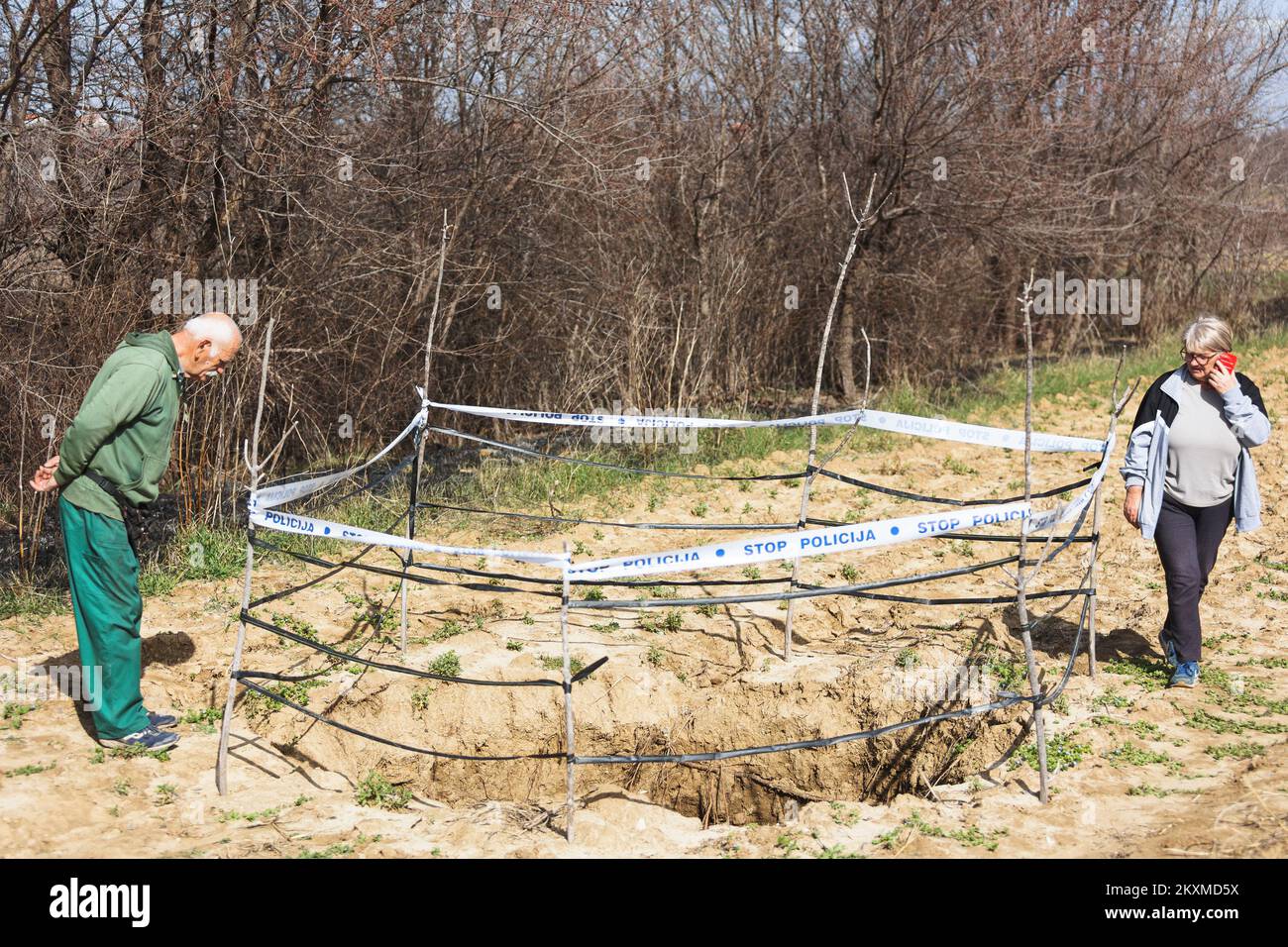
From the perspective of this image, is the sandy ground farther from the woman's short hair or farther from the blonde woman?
the woman's short hair

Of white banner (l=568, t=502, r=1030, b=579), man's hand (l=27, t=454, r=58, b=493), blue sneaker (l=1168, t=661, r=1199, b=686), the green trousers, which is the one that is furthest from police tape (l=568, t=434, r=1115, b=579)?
man's hand (l=27, t=454, r=58, b=493)

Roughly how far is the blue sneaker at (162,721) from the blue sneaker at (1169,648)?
15.9 ft

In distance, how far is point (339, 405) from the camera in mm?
10508

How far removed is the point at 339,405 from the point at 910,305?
21.8 ft

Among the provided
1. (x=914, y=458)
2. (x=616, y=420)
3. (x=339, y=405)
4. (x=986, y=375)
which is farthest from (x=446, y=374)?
(x=986, y=375)

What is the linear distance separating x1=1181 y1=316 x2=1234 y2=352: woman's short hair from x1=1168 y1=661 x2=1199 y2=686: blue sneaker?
154cm

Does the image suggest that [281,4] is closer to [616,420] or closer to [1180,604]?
[616,420]

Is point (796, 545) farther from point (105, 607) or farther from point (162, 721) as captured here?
point (162, 721)

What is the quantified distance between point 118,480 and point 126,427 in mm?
229
